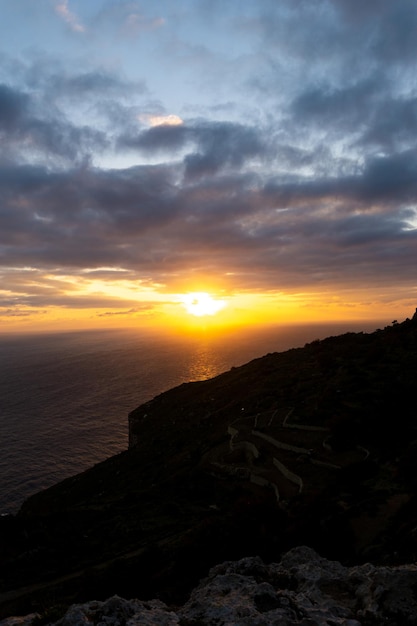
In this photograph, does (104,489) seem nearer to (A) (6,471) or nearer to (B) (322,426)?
(B) (322,426)

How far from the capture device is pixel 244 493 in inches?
1102

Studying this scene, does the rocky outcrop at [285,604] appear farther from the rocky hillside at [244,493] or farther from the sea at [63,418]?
the sea at [63,418]

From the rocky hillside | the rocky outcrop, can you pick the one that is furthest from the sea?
the rocky outcrop

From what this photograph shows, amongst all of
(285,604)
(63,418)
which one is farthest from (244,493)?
(63,418)

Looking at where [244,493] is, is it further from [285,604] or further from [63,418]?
[63,418]

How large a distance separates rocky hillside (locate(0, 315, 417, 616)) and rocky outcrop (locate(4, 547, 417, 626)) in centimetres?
238

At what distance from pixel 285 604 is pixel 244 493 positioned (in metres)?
21.7

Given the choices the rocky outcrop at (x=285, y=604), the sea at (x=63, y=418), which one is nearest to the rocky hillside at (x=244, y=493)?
the rocky outcrop at (x=285, y=604)

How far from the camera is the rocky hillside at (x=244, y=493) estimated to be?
1502 cm

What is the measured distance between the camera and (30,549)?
2228 centimetres

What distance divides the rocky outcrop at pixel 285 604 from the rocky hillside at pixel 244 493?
7.81ft

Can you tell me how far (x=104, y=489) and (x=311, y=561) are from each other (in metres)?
36.7

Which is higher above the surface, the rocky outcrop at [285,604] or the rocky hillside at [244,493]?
the rocky outcrop at [285,604]

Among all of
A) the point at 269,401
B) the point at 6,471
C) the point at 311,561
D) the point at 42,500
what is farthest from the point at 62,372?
the point at 311,561
